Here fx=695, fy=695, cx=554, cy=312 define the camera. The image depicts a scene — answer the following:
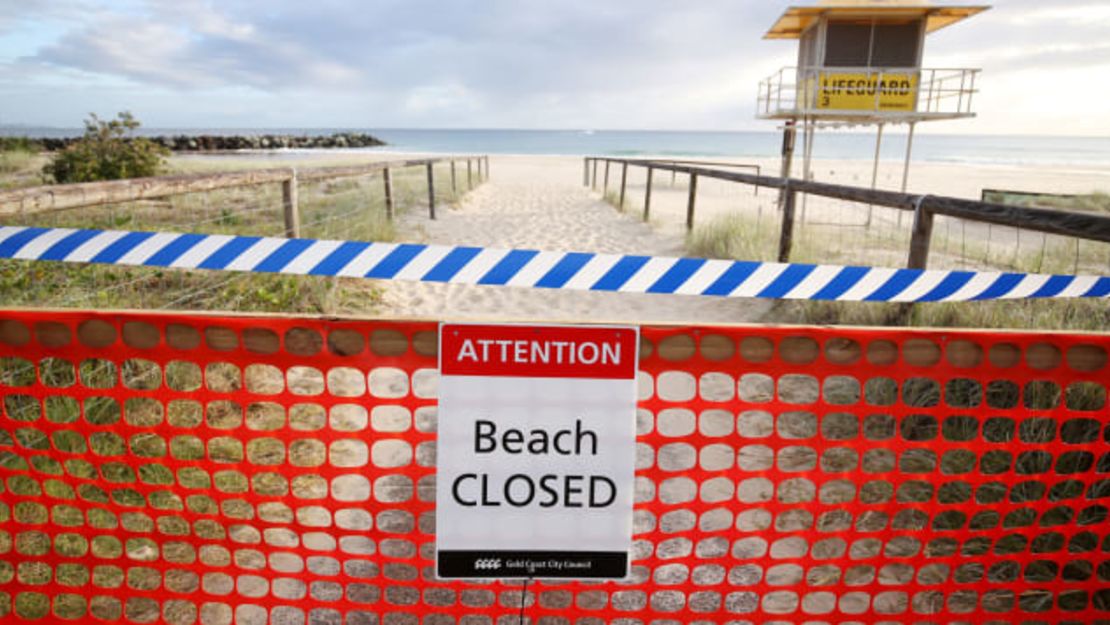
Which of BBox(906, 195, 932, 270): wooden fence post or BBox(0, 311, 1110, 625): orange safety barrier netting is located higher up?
BBox(906, 195, 932, 270): wooden fence post

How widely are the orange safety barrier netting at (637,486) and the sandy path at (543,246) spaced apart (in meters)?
0.46

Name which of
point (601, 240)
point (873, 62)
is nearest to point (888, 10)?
point (873, 62)

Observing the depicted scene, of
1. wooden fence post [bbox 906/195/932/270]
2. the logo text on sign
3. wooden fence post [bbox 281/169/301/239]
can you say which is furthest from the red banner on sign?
wooden fence post [bbox 281/169/301/239]

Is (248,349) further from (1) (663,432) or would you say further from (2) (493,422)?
(1) (663,432)

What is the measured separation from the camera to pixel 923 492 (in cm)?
326

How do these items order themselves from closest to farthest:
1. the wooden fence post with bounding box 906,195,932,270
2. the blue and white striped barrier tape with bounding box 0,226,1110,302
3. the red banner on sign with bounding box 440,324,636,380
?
the red banner on sign with bounding box 440,324,636,380, the blue and white striped barrier tape with bounding box 0,226,1110,302, the wooden fence post with bounding box 906,195,932,270

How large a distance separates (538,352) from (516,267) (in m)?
0.52

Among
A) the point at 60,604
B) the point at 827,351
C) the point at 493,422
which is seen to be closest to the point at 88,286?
the point at 60,604

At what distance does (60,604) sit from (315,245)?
163 cm

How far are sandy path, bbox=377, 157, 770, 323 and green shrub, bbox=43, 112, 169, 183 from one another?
474cm

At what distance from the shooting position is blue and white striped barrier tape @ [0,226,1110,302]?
7.06ft

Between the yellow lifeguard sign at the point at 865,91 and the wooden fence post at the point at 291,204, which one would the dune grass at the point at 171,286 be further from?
the yellow lifeguard sign at the point at 865,91

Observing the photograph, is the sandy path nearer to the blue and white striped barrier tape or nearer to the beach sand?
the beach sand

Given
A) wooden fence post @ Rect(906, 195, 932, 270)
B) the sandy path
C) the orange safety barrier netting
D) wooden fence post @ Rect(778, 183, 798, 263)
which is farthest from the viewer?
wooden fence post @ Rect(778, 183, 798, 263)
